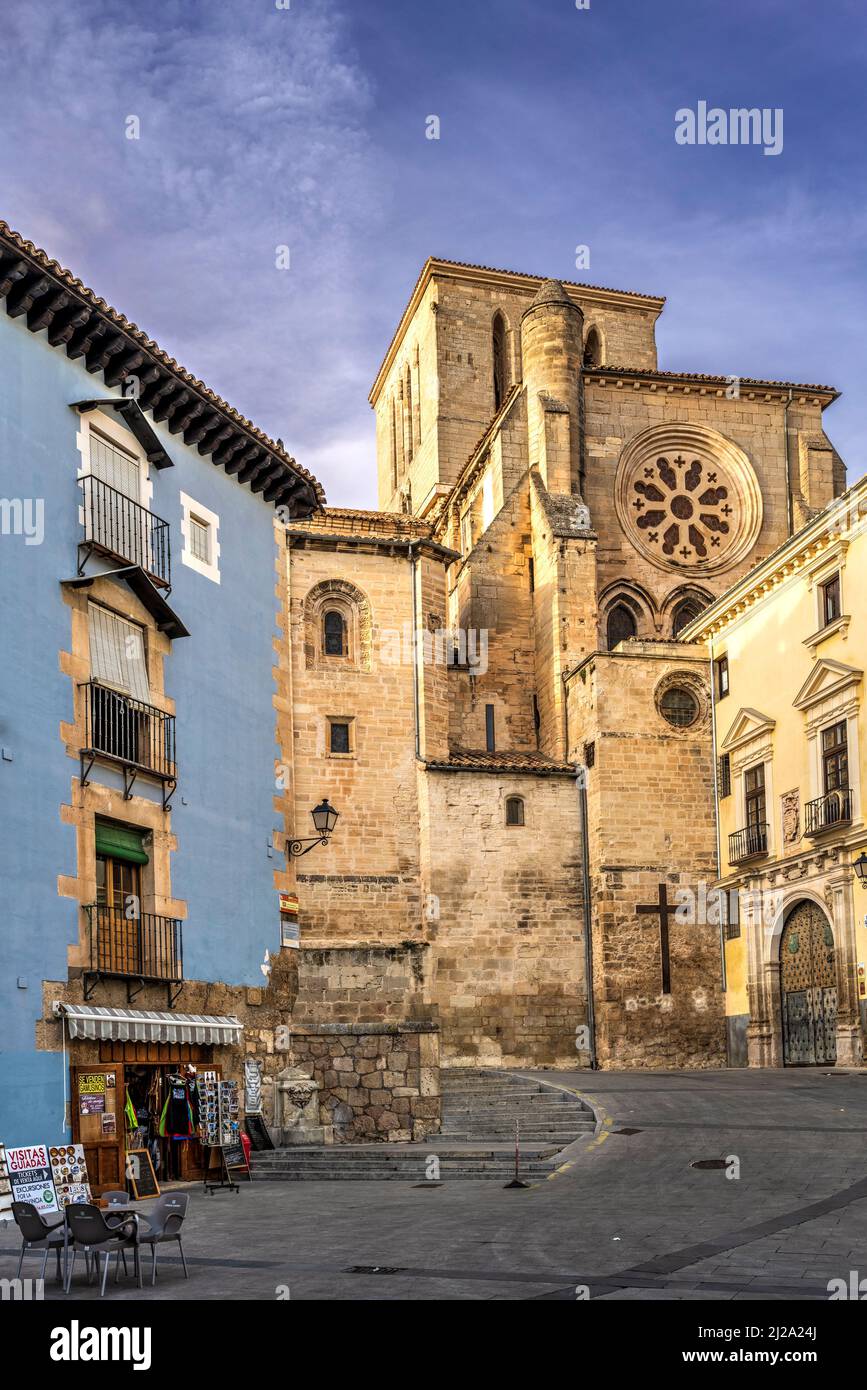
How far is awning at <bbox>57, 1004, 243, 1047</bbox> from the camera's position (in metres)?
17.4

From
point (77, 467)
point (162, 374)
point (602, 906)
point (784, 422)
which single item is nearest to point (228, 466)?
point (162, 374)

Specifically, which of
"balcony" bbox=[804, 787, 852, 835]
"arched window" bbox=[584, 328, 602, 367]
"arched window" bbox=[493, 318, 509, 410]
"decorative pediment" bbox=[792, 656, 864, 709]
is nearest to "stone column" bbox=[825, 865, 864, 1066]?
"balcony" bbox=[804, 787, 852, 835]

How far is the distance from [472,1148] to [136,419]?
10435 millimetres

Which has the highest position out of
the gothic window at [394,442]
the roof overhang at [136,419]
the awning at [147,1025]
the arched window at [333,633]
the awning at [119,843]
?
the gothic window at [394,442]

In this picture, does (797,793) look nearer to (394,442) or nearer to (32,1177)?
(32,1177)

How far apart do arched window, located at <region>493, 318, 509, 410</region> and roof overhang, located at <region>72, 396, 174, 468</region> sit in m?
34.6

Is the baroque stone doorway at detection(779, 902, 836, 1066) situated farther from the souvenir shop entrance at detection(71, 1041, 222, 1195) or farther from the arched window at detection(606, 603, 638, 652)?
the souvenir shop entrance at detection(71, 1041, 222, 1195)

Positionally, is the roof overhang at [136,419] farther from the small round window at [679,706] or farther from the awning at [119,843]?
the small round window at [679,706]

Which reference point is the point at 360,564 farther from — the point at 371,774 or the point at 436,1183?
the point at 436,1183

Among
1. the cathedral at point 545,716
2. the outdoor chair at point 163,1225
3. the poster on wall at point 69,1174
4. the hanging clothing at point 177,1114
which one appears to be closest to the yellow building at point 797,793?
the cathedral at point 545,716

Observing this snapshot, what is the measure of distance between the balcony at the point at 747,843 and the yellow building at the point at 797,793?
3 centimetres

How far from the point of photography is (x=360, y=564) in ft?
110

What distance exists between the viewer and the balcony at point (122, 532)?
63.3 feet

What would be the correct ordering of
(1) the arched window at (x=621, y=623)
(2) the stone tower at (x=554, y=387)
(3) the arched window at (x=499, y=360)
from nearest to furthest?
(2) the stone tower at (x=554, y=387), (1) the arched window at (x=621, y=623), (3) the arched window at (x=499, y=360)
